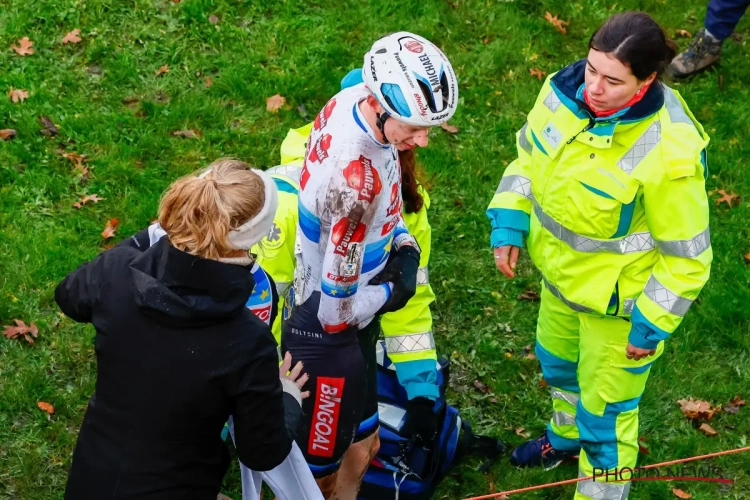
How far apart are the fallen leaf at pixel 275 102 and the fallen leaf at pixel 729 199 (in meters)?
3.28

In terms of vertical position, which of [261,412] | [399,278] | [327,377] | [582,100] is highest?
[582,100]

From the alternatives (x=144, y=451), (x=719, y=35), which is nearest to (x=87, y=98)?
(x=144, y=451)

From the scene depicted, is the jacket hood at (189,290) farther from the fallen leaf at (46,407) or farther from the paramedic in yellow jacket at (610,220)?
the fallen leaf at (46,407)

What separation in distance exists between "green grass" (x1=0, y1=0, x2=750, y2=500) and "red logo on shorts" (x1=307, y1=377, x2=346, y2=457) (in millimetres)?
1016

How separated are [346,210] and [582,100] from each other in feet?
3.97

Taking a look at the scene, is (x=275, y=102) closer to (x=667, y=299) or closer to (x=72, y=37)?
(x=72, y=37)

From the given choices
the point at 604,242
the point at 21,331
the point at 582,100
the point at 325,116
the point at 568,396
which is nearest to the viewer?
the point at 325,116

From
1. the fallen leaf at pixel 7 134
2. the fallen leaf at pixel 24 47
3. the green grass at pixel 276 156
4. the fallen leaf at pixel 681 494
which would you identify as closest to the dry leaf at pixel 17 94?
the green grass at pixel 276 156

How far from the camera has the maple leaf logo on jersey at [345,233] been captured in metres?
3.18

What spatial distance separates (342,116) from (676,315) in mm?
1616

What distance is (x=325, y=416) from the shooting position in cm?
364

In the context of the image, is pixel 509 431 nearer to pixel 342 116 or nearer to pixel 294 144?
pixel 294 144

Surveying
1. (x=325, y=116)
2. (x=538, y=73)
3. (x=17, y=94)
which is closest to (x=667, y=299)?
(x=325, y=116)

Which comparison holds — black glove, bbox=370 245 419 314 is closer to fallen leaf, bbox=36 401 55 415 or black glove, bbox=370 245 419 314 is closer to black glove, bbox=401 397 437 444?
black glove, bbox=401 397 437 444
